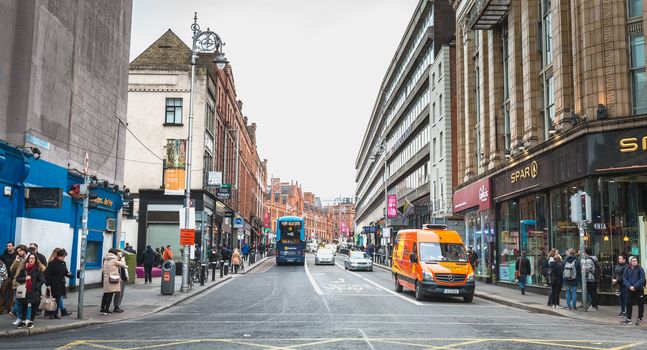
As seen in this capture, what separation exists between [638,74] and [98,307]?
1870 centimetres

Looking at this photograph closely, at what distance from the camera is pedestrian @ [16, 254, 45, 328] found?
12.9 metres

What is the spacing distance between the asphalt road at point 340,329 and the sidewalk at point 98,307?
17.6 inches

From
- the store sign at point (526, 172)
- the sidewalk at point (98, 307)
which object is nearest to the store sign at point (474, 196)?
the store sign at point (526, 172)

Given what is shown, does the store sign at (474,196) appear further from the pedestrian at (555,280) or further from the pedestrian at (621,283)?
the pedestrian at (621,283)

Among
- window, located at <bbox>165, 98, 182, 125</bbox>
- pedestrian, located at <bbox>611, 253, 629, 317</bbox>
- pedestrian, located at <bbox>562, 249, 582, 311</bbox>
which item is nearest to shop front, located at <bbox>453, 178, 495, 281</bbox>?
pedestrian, located at <bbox>562, 249, 582, 311</bbox>

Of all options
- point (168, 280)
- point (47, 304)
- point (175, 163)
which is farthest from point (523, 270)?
point (175, 163)

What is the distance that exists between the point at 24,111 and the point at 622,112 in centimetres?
1917

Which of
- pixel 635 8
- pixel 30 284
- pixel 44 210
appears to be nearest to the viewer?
pixel 30 284

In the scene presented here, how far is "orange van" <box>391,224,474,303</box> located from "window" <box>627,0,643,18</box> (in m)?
9.55

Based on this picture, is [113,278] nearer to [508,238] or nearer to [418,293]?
[418,293]

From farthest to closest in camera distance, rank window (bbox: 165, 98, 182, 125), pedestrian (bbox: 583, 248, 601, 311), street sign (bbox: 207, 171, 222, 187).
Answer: window (bbox: 165, 98, 182, 125), street sign (bbox: 207, 171, 222, 187), pedestrian (bbox: 583, 248, 601, 311)

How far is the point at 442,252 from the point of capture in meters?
21.3

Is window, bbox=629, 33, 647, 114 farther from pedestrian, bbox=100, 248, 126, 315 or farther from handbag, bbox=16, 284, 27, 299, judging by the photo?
handbag, bbox=16, 284, 27, 299

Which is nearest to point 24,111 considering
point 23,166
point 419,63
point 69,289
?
point 23,166
